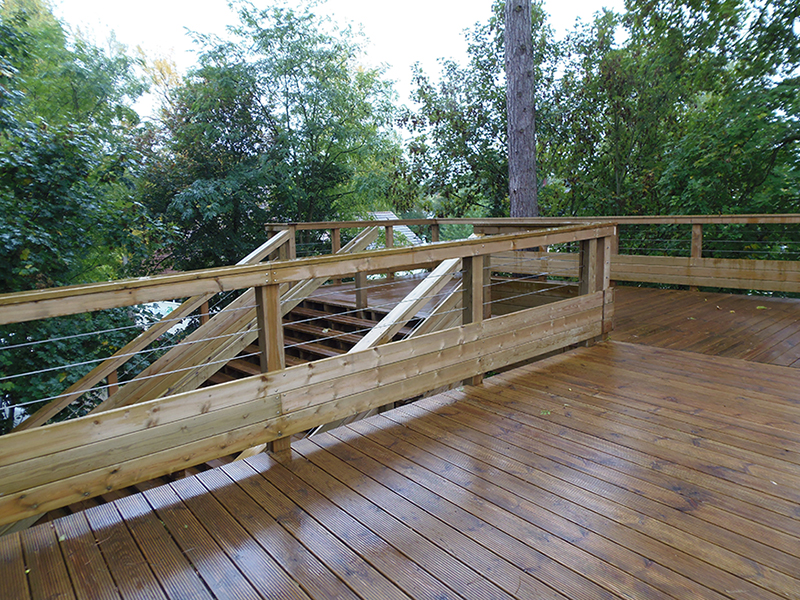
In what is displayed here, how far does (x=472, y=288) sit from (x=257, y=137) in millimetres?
10430

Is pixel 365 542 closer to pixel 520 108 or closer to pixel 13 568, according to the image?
pixel 13 568

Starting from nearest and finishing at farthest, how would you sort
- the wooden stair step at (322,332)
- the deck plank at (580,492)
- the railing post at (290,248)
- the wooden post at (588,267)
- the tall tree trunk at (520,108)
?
the deck plank at (580,492) < the wooden post at (588,267) < the wooden stair step at (322,332) < the railing post at (290,248) < the tall tree trunk at (520,108)

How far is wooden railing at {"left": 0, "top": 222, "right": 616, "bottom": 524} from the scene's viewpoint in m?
1.95

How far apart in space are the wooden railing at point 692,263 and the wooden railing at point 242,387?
2146 mm

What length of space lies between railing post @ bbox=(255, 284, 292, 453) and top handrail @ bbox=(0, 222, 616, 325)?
0.07 meters

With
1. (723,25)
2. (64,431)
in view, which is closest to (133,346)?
(64,431)

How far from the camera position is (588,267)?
14.5ft

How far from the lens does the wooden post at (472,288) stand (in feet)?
11.3

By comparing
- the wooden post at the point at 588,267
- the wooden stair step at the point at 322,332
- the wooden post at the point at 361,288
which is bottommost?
the wooden stair step at the point at 322,332

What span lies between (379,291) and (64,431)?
6.41m

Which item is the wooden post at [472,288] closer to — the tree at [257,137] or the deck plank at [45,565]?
the deck plank at [45,565]

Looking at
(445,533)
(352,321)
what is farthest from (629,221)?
(445,533)

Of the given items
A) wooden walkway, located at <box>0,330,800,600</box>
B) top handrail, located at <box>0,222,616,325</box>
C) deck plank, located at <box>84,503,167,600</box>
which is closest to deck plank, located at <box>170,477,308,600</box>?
wooden walkway, located at <box>0,330,800,600</box>

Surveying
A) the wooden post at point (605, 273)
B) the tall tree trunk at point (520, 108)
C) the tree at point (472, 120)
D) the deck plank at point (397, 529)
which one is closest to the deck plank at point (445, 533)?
the deck plank at point (397, 529)
